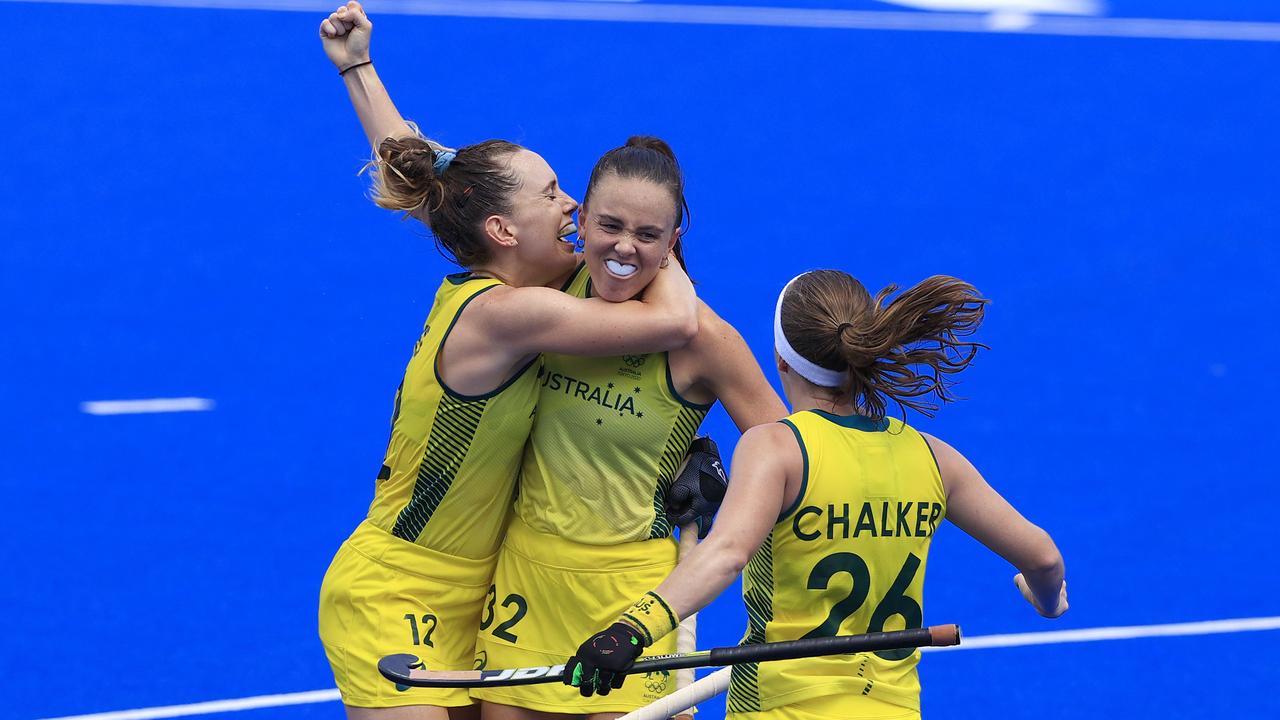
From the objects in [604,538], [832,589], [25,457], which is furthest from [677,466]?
[25,457]

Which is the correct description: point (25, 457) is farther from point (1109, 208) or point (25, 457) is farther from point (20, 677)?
point (1109, 208)

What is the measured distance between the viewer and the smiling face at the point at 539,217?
444cm

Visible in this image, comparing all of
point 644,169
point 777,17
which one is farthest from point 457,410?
point 777,17

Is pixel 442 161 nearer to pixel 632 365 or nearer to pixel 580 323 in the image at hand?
pixel 580 323

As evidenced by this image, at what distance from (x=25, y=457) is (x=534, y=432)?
494 cm

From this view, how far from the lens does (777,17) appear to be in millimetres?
13406

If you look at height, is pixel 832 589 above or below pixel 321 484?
below

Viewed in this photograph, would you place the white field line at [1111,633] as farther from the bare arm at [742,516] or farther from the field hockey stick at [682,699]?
the bare arm at [742,516]

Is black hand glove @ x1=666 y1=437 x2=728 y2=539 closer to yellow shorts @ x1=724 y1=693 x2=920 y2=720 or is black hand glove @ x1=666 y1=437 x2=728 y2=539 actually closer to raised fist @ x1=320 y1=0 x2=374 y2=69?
yellow shorts @ x1=724 y1=693 x2=920 y2=720

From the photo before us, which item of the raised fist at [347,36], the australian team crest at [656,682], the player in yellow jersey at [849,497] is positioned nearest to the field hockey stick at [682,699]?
the australian team crest at [656,682]

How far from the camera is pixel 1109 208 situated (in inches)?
453

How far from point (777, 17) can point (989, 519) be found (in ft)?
32.5

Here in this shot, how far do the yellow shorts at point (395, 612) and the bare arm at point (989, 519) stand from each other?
1.33 m

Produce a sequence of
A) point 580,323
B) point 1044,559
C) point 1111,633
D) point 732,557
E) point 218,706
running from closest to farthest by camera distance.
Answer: point 732,557 → point 1044,559 → point 580,323 → point 218,706 → point 1111,633
